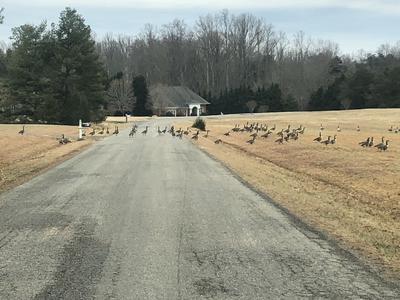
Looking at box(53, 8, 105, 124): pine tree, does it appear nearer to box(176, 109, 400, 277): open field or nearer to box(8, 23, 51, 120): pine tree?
box(8, 23, 51, 120): pine tree

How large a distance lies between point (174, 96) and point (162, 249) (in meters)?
105

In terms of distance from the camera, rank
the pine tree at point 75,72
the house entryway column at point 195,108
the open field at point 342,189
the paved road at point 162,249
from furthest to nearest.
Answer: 1. the house entryway column at point 195,108
2. the pine tree at point 75,72
3. the open field at point 342,189
4. the paved road at point 162,249

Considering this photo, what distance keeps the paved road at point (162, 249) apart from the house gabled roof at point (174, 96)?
3741 inches

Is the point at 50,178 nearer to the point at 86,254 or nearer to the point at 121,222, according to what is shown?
the point at 121,222

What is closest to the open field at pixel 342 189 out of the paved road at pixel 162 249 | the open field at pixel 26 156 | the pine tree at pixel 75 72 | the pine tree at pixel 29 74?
the paved road at pixel 162 249

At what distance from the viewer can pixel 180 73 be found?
433 feet

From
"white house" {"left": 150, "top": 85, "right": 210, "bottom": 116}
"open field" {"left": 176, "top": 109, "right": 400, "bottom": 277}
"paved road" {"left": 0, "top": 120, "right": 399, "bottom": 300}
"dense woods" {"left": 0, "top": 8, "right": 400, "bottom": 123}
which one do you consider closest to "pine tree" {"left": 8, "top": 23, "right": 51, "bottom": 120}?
"dense woods" {"left": 0, "top": 8, "right": 400, "bottom": 123}

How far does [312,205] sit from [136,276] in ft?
20.9

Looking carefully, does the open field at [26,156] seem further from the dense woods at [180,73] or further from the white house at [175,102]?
the white house at [175,102]

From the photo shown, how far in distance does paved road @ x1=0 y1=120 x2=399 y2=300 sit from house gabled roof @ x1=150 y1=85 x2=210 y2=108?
312ft

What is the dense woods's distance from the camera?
6153cm

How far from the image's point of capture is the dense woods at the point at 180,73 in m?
61.5

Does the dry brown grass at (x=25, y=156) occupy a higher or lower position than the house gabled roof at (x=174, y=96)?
lower

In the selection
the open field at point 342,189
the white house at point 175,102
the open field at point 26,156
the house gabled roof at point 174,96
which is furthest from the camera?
the house gabled roof at point 174,96
